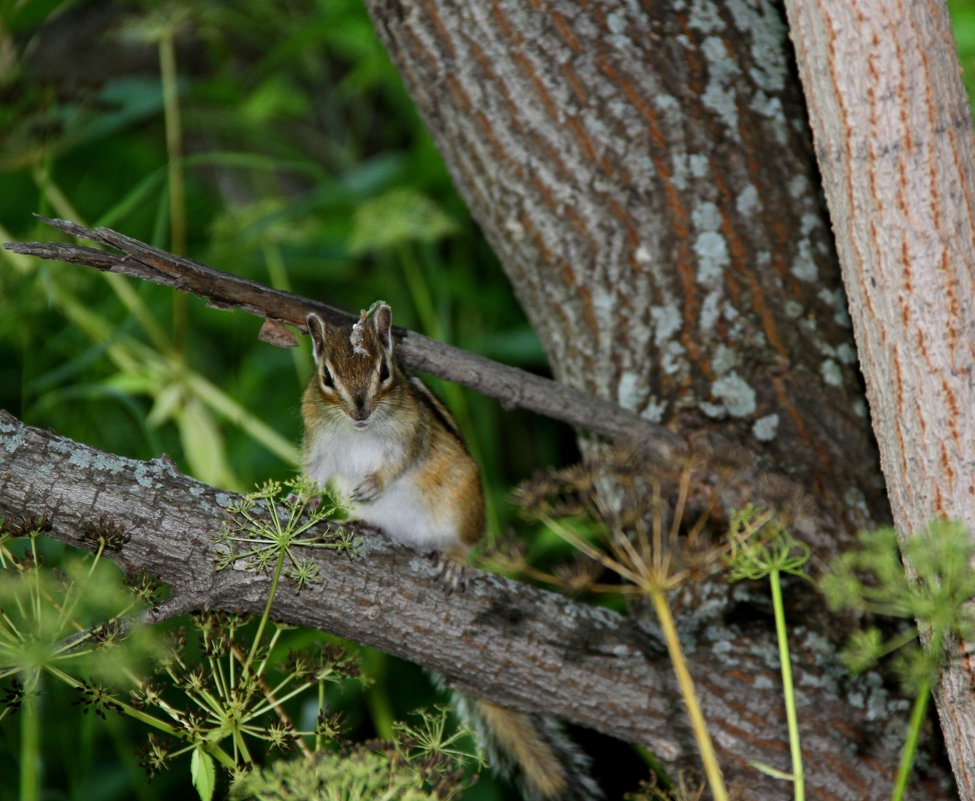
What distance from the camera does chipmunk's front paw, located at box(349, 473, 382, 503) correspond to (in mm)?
2229

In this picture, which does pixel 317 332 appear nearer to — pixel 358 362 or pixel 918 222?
pixel 358 362

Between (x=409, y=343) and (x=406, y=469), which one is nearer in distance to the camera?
(x=409, y=343)

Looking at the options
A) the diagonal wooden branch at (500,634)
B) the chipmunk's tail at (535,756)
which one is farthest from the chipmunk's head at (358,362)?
the chipmunk's tail at (535,756)

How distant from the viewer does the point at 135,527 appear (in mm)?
1578

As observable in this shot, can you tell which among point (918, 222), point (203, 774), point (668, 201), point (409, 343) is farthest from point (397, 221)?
point (203, 774)

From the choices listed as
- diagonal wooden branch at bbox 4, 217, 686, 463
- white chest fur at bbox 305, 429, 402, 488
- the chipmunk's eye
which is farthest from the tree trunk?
the chipmunk's eye

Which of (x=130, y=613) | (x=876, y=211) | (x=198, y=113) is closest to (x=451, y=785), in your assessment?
(x=130, y=613)

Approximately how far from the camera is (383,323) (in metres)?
1.93

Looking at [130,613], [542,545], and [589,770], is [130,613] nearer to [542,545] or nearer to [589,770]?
[589,770]

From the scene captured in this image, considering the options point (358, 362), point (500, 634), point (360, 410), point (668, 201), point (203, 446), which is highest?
point (668, 201)

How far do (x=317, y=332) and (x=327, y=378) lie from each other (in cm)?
20

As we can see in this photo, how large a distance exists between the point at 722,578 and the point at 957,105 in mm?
937

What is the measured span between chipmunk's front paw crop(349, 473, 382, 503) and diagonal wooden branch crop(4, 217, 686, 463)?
1.24 feet

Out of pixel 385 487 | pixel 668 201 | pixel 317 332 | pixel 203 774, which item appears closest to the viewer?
pixel 203 774
